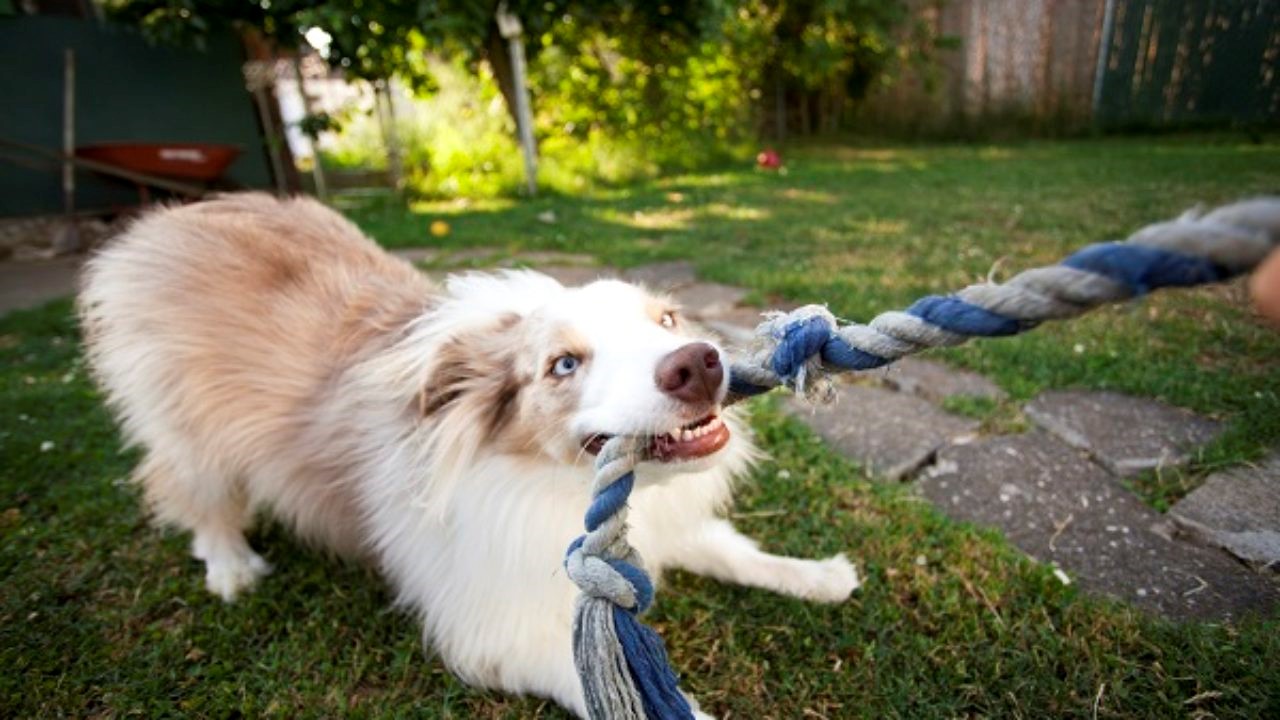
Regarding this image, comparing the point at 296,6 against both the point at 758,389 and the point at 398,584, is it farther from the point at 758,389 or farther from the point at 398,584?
the point at 758,389

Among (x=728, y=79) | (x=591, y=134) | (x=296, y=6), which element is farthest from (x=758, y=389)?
(x=728, y=79)

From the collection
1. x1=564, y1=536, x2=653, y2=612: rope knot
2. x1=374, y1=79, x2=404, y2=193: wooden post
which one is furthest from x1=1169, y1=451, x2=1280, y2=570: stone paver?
x1=374, y1=79, x2=404, y2=193: wooden post

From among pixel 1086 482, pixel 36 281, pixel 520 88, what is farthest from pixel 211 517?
pixel 520 88

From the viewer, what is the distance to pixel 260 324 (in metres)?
2.13

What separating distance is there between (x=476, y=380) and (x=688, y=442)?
65 cm

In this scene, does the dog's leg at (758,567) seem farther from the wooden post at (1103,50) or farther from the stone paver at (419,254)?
the wooden post at (1103,50)

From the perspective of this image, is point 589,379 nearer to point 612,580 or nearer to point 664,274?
point 612,580

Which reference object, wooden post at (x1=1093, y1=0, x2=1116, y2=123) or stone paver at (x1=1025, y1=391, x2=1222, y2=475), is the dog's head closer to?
stone paver at (x1=1025, y1=391, x2=1222, y2=475)

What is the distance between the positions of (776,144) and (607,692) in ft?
39.6

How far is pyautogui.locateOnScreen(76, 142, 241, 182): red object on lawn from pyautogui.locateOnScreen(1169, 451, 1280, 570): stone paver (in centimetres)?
821

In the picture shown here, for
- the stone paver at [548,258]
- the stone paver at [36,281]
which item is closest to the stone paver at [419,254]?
the stone paver at [548,258]

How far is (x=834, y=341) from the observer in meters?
1.20

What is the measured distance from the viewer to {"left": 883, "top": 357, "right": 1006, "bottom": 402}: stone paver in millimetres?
2779

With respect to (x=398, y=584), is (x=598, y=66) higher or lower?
higher
